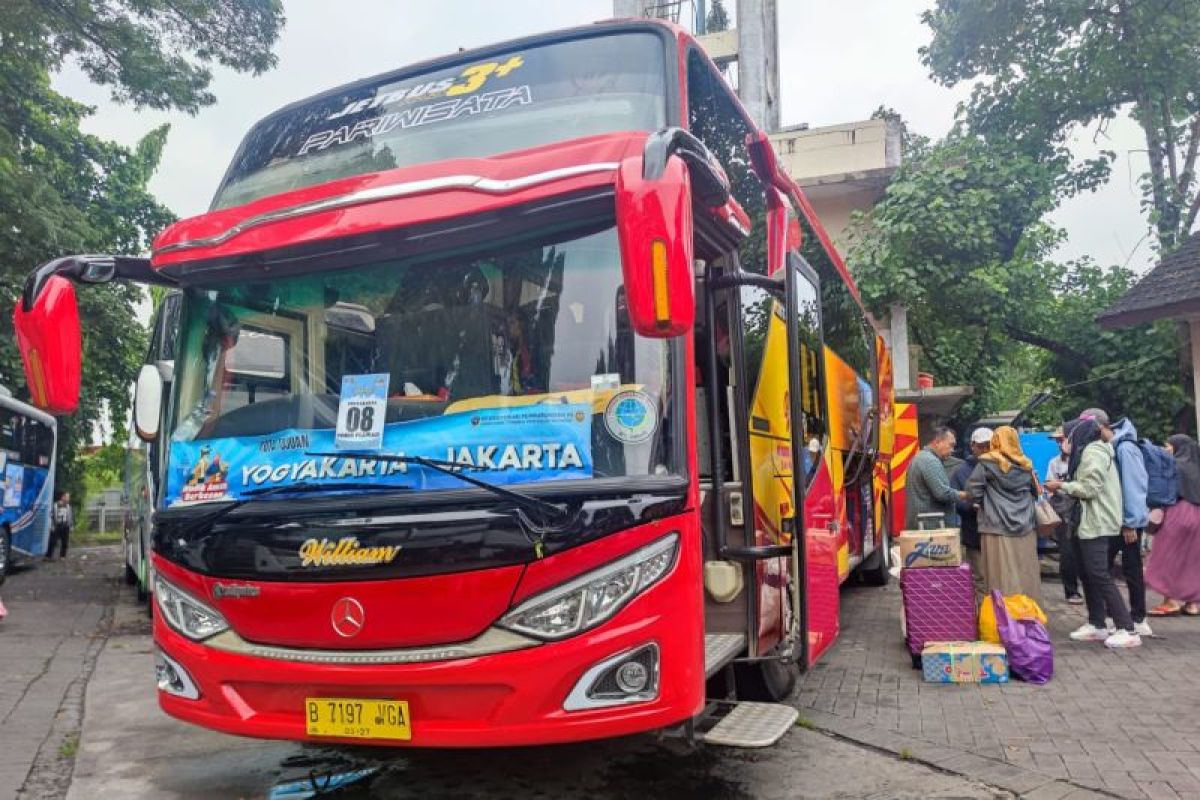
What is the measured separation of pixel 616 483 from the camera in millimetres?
3680

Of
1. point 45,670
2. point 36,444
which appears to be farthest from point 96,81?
point 45,670

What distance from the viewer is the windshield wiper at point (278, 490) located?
151 inches

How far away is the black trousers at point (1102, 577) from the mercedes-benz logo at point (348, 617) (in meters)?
5.89

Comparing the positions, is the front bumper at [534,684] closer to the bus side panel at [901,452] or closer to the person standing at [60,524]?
the bus side panel at [901,452]

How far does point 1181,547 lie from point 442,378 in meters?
7.76

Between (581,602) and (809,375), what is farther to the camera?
(809,375)

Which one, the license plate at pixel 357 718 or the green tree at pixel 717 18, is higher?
the green tree at pixel 717 18

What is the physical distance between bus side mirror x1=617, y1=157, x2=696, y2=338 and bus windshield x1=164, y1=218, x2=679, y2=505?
1.75 feet

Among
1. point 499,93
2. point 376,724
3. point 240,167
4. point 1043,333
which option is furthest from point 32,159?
point 1043,333

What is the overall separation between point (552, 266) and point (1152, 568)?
7.68 meters

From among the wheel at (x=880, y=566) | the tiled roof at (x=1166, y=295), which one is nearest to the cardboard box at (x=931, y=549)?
the wheel at (x=880, y=566)

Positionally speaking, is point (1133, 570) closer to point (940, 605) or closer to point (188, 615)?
point (940, 605)

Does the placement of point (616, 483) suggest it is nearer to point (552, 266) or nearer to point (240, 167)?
point (552, 266)

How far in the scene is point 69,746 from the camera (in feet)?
19.5
